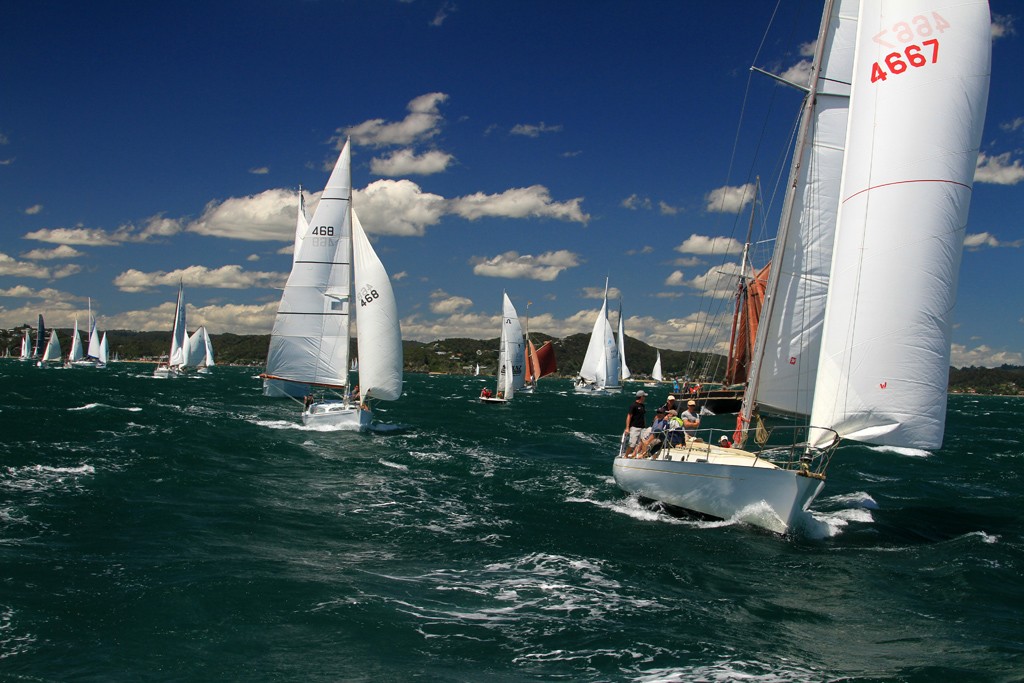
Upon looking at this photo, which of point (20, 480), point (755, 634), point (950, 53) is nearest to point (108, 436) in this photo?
point (20, 480)

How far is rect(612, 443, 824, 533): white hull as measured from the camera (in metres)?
15.6

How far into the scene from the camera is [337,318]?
3512 centimetres

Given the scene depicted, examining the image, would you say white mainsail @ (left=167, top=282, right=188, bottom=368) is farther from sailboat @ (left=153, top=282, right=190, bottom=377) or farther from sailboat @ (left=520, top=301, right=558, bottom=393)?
sailboat @ (left=520, top=301, right=558, bottom=393)

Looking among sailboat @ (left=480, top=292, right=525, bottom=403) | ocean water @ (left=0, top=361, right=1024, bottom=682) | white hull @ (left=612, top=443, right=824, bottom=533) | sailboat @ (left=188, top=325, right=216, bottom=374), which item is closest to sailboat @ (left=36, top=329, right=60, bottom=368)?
sailboat @ (left=188, top=325, right=216, bottom=374)

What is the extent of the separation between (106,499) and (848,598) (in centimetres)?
1575

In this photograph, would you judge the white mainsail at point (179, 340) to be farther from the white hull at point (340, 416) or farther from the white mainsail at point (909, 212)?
the white mainsail at point (909, 212)

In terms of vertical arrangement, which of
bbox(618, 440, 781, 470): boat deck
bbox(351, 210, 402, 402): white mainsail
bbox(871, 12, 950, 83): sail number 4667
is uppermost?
bbox(871, 12, 950, 83): sail number 4667

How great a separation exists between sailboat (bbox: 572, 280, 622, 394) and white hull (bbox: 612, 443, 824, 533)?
73.7m

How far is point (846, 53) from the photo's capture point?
57.1ft

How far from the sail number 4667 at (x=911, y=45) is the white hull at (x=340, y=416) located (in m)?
25.0

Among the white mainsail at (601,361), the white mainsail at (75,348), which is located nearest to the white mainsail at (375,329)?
the white mainsail at (601,361)

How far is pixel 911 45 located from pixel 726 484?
9.25 metres

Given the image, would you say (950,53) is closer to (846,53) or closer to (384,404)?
(846,53)

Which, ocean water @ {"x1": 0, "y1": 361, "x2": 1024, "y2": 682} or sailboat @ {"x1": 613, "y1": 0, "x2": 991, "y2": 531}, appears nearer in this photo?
ocean water @ {"x1": 0, "y1": 361, "x2": 1024, "y2": 682}
